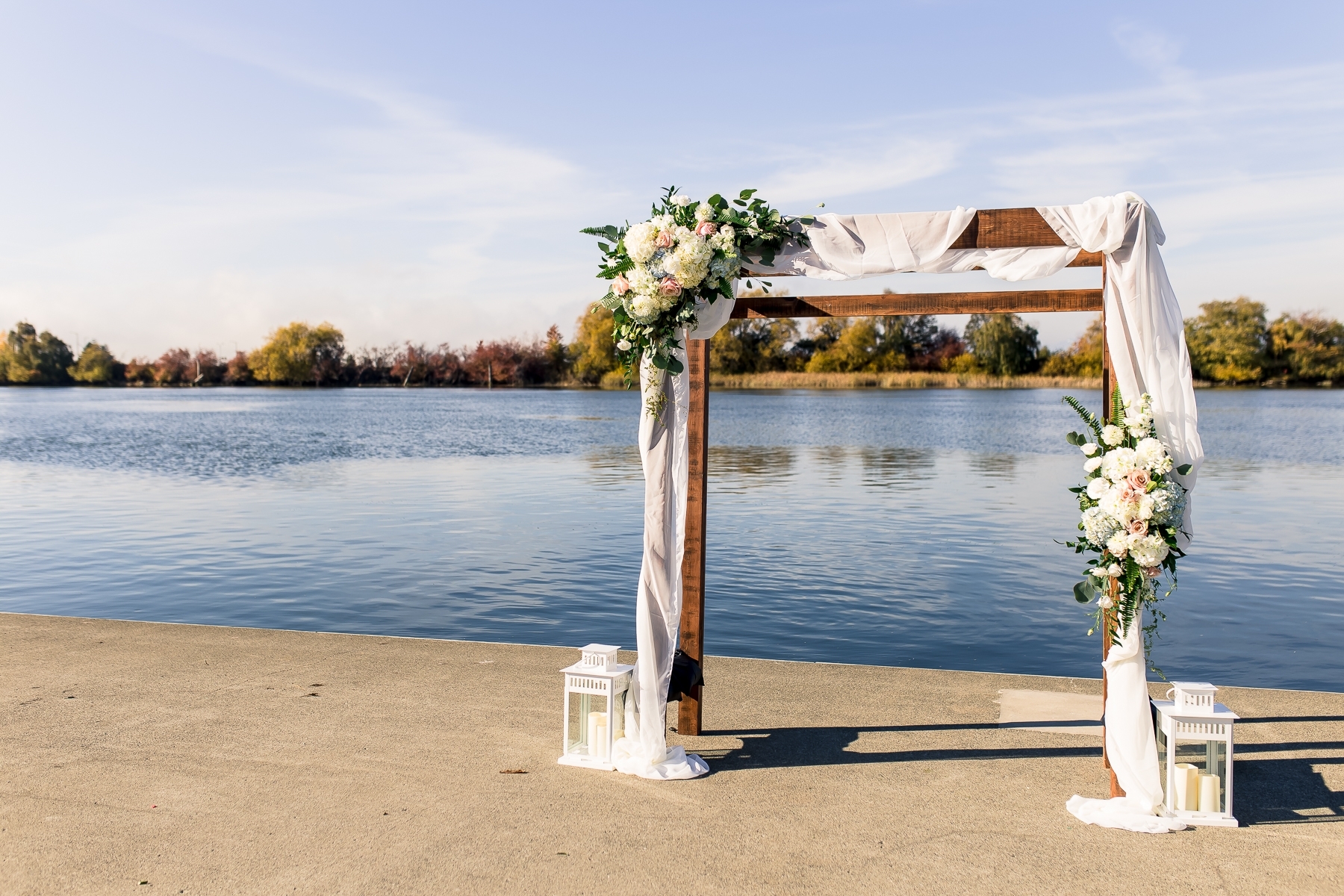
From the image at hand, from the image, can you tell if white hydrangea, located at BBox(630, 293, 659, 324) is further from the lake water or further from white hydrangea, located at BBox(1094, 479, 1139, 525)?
the lake water

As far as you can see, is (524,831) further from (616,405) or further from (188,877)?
(616,405)

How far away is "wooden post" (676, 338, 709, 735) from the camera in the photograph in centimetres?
547

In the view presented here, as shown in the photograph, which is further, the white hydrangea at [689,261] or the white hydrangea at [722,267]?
the white hydrangea at [722,267]

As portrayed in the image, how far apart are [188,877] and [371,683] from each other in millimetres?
2651

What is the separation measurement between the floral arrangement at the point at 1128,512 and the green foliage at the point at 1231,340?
79234mm

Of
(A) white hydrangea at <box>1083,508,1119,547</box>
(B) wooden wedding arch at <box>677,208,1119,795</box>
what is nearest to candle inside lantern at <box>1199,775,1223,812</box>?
(B) wooden wedding arch at <box>677,208,1119,795</box>

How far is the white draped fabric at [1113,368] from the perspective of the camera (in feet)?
15.0

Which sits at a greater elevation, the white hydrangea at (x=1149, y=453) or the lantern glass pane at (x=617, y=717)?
the white hydrangea at (x=1149, y=453)

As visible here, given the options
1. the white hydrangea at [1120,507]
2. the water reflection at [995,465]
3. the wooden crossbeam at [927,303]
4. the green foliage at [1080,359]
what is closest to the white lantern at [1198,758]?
the white hydrangea at [1120,507]

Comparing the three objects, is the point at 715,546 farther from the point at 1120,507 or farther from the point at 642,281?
the point at 1120,507

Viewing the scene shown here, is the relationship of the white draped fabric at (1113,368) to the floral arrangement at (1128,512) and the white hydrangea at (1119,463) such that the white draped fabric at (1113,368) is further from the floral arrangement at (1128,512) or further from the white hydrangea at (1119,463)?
the white hydrangea at (1119,463)

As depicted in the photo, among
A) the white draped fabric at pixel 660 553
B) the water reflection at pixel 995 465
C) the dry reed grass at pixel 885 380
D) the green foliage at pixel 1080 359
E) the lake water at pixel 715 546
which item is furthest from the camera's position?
the dry reed grass at pixel 885 380

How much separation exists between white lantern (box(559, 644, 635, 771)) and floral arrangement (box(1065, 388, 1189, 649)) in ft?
7.16

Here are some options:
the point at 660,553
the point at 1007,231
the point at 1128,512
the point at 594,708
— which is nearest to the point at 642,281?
the point at 660,553
